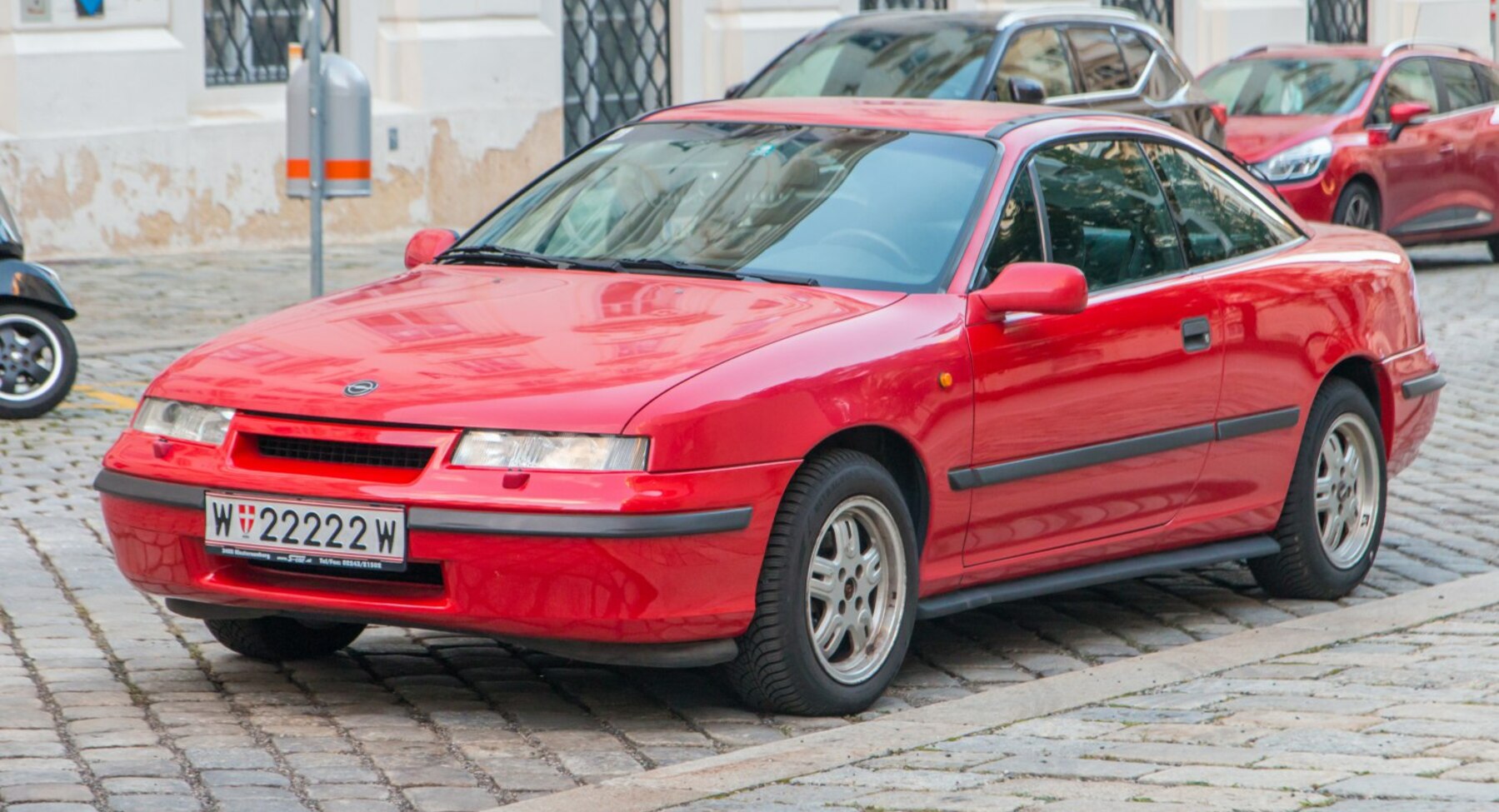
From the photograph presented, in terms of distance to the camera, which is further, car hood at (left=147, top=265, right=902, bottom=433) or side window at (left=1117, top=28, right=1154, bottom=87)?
side window at (left=1117, top=28, right=1154, bottom=87)

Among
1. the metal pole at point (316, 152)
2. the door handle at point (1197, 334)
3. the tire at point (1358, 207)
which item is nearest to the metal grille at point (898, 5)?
the tire at point (1358, 207)

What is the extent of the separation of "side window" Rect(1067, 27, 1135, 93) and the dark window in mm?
4078

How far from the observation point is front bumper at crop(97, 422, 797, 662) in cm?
527

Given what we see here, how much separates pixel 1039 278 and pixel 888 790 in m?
1.62

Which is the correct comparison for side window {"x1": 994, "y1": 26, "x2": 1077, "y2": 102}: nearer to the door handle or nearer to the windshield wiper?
the door handle

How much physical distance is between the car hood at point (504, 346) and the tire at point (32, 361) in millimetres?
4171

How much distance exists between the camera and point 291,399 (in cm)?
554

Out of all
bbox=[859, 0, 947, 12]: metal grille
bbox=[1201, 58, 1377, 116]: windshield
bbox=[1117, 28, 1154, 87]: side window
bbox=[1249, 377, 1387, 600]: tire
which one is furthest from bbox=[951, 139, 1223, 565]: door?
bbox=[859, 0, 947, 12]: metal grille

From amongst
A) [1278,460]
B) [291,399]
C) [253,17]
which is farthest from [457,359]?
[253,17]

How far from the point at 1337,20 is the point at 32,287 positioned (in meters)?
21.1

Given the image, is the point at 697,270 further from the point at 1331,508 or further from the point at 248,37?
the point at 248,37

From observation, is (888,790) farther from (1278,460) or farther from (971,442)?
(1278,460)

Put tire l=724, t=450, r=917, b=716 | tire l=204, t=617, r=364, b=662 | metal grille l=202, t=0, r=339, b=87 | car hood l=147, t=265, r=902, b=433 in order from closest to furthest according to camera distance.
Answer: car hood l=147, t=265, r=902, b=433, tire l=724, t=450, r=917, b=716, tire l=204, t=617, r=364, b=662, metal grille l=202, t=0, r=339, b=87

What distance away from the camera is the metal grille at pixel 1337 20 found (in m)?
27.9
